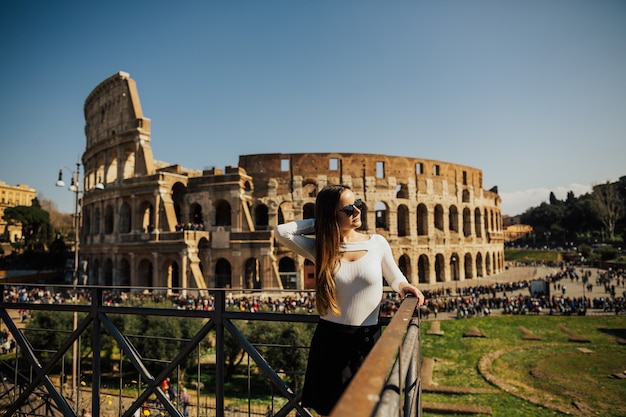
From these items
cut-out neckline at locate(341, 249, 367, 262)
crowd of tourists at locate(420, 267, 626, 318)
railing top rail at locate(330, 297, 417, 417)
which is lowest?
crowd of tourists at locate(420, 267, 626, 318)

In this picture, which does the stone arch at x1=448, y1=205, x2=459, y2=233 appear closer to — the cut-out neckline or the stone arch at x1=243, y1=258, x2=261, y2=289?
the stone arch at x1=243, y1=258, x2=261, y2=289

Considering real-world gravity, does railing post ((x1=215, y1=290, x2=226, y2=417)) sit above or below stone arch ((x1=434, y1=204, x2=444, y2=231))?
below

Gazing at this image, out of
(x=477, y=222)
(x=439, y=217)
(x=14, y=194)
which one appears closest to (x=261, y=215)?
(x=439, y=217)

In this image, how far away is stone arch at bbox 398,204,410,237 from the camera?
33.7m

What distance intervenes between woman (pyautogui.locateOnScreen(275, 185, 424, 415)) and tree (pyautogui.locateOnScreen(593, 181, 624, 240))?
66.8 metres

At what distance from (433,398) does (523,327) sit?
10563mm

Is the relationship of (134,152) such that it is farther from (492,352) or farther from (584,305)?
(584,305)

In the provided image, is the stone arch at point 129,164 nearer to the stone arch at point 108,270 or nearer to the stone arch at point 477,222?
the stone arch at point 108,270

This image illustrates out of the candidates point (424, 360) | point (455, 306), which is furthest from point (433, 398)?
point (455, 306)

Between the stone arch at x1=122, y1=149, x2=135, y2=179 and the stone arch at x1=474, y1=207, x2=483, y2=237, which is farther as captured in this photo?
the stone arch at x1=474, y1=207, x2=483, y2=237

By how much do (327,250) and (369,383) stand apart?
1.24 metres

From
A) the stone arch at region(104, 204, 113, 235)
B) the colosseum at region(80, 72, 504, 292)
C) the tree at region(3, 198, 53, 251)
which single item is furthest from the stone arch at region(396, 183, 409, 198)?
the tree at region(3, 198, 53, 251)

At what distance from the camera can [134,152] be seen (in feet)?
100

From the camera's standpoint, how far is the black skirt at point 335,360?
218 centimetres
